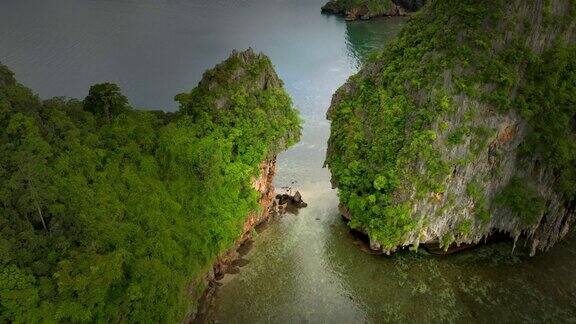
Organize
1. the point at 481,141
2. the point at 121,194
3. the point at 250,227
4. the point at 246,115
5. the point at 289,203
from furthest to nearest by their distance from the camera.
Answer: the point at 289,203, the point at 250,227, the point at 246,115, the point at 481,141, the point at 121,194

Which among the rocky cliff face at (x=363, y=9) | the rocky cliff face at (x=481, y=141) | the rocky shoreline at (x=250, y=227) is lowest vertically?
the rocky shoreline at (x=250, y=227)

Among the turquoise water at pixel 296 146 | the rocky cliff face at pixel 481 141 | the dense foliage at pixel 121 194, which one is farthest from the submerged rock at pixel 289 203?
the rocky cliff face at pixel 481 141

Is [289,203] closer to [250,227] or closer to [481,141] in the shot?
[250,227]

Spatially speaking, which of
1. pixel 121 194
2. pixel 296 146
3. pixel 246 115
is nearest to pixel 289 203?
pixel 296 146


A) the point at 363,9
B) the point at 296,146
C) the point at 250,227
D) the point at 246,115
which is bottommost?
the point at 250,227

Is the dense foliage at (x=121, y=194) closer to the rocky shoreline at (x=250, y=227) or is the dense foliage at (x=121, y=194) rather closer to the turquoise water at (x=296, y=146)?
the rocky shoreline at (x=250, y=227)

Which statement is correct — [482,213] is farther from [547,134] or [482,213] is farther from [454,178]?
[547,134]

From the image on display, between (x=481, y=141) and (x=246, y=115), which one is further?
(x=246, y=115)
